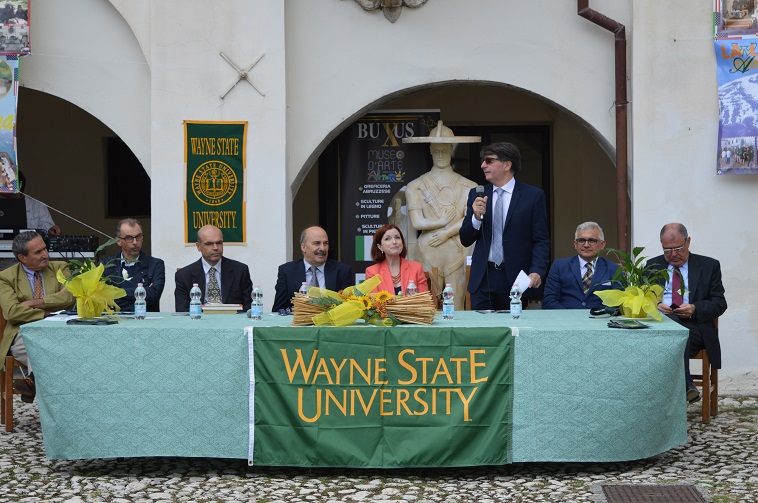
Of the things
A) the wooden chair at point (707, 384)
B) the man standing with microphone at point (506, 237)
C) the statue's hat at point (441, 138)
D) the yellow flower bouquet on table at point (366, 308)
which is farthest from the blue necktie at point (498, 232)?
the statue's hat at point (441, 138)

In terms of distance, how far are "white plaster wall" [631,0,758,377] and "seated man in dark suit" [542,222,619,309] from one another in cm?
140

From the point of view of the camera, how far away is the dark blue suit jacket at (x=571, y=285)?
7254mm

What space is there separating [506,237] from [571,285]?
0.50 m

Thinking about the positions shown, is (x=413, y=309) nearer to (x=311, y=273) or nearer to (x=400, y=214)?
(x=311, y=273)

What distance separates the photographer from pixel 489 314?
6.50m

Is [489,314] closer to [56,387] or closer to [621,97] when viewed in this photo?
[56,387]

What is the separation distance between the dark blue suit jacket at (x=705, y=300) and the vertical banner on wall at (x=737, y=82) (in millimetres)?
1382

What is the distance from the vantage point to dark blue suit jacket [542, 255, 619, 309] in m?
7.25

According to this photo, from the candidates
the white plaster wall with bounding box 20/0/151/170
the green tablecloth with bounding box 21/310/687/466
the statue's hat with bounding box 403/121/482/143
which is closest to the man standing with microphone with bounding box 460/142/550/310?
the green tablecloth with bounding box 21/310/687/466

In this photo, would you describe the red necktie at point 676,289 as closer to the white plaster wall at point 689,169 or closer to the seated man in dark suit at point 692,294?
the seated man in dark suit at point 692,294

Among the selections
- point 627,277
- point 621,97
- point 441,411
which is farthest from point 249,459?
point 621,97

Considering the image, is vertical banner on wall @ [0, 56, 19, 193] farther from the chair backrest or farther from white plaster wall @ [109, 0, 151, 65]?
the chair backrest

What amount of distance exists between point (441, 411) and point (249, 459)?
952 millimetres

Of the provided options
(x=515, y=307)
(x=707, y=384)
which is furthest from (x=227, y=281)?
(x=707, y=384)
